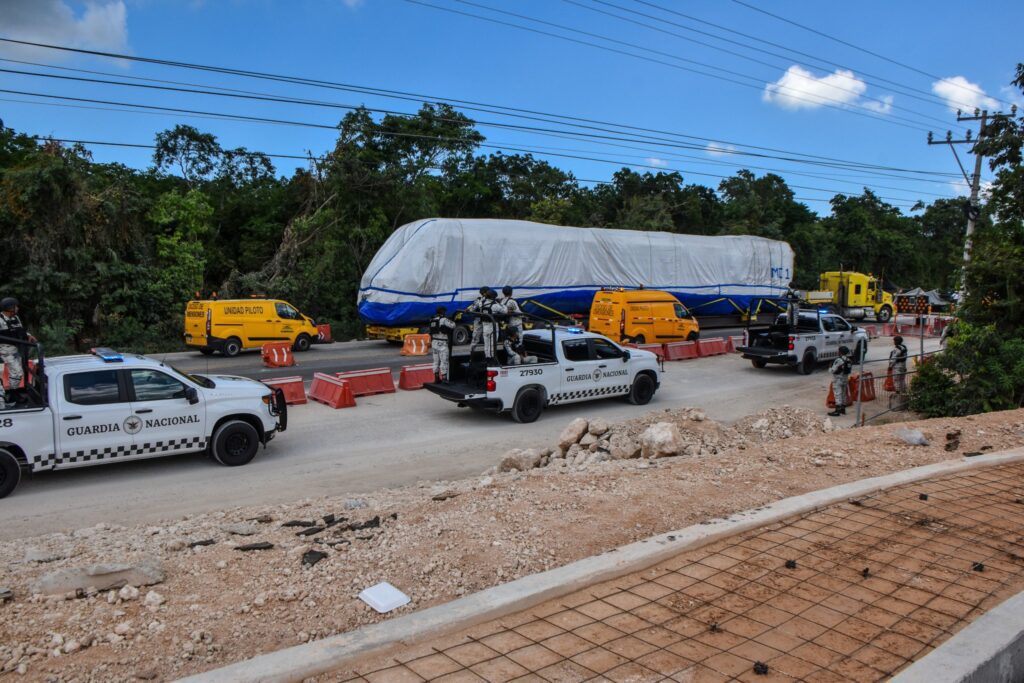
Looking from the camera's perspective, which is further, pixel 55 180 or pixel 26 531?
pixel 55 180

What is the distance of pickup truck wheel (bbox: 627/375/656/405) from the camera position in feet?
48.8

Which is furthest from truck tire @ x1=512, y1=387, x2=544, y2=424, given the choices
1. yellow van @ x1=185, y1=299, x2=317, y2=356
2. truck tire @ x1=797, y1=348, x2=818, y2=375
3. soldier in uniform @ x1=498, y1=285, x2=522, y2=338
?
yellow van @ x1=185, y1=299, x2=317, y2=356

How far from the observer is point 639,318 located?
22875 millimetres

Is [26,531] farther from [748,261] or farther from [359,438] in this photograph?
[748,261]

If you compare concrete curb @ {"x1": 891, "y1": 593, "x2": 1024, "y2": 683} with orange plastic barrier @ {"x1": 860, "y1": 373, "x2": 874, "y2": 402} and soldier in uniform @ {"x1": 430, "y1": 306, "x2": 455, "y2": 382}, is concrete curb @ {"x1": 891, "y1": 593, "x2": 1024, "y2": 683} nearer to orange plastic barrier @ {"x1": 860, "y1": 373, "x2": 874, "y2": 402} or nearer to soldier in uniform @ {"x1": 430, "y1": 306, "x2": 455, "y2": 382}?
soldier in uniform @ {"x1": 430, "y1": 306, "x2": 455, "y2": 382}

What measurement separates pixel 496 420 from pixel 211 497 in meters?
5.81

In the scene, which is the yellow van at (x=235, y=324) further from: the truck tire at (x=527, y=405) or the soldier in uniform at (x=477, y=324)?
the truck tire at (x=527, y=405)

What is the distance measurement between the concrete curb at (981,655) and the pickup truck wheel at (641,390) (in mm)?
10268

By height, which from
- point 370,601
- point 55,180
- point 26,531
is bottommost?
point 26,531

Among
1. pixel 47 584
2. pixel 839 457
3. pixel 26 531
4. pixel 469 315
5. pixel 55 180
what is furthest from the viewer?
pixel 55 180

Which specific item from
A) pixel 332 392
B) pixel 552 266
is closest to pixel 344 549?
pixel 332 392

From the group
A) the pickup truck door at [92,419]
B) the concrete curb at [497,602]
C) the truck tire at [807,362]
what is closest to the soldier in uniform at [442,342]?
the pickup truck door at [92,419]

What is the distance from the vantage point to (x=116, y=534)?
671cm

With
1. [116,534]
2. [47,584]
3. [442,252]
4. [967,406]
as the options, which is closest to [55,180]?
[442,252]
